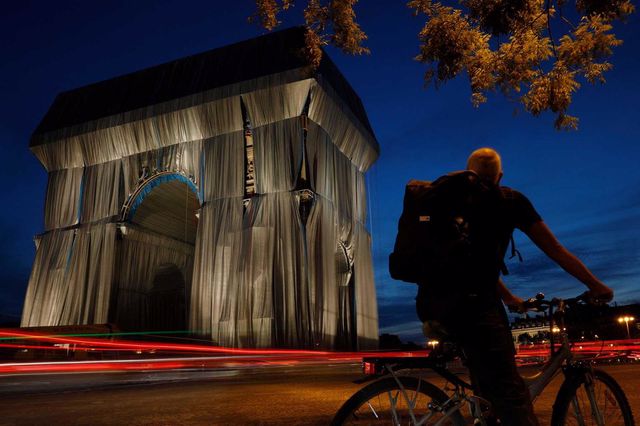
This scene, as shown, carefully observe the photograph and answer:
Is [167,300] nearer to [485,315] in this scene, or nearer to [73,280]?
[73,280]

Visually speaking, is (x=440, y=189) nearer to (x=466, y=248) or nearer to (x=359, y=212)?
(x=466, y=248)

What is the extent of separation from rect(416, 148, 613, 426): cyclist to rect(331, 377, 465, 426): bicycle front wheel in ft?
0.68

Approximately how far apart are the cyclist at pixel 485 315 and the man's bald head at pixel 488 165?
142 millimetres

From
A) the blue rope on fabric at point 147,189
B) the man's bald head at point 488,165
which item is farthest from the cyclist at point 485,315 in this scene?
the blue rope on fabric at point 147,189

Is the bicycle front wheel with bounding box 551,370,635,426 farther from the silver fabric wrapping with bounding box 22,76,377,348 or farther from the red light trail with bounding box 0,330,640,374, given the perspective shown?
the silver fabric wrapping with bounding box 22,76,377,348

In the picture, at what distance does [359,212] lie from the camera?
27.0m

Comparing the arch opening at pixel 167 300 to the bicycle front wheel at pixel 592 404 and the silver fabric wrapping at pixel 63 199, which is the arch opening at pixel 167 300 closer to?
the silver fabric wrapping at pixel 63 199

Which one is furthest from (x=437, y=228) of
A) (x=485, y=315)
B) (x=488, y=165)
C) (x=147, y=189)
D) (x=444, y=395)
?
(x=147, y=189)

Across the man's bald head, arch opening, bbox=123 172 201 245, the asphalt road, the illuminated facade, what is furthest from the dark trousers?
arch opening, bbox=123 172 201 245

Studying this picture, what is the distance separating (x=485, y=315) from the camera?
237cm

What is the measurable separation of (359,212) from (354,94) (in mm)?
6032

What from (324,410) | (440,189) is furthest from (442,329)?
(324,410)

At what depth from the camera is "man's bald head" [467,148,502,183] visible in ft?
8.81

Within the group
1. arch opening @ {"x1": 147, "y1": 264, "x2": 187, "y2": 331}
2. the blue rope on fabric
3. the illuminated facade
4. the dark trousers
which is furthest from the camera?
arch opening @ {"x1": 147, "y1": 264, "x2": 187, "y2": 331}
